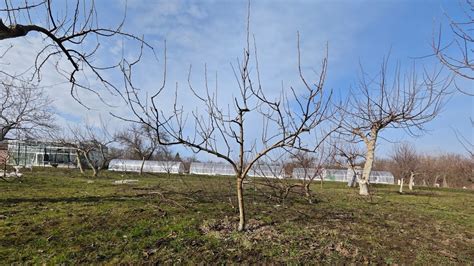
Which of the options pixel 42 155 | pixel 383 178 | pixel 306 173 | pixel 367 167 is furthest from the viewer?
pixel 42 155

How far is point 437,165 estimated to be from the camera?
126 feet

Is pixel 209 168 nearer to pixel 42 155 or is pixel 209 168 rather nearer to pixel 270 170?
pixel 42 155

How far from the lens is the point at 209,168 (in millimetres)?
39219

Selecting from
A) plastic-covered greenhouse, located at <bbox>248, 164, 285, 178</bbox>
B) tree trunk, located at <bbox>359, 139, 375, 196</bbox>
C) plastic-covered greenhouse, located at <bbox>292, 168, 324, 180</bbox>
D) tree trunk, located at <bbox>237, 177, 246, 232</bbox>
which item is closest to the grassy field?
tree trunk, located at <bbox>237, 177, 246, 232</bbox>

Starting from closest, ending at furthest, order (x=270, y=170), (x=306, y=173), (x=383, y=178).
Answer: (x=270, y=170)
(x=306, y=173)
(x=383, y=178)

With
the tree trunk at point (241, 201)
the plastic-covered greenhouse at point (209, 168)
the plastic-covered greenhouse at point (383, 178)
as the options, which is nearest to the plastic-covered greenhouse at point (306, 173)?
the tree trunk at point (241, 201)

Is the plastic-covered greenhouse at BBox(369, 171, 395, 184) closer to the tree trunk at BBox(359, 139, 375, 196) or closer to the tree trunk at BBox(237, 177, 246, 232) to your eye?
the tree trunk at BBox(359, 139, 375, 196)

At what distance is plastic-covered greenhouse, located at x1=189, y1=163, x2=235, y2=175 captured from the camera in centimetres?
3831

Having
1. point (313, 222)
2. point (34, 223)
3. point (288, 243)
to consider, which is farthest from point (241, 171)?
point (34, 223)

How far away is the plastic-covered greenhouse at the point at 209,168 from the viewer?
3831 cm

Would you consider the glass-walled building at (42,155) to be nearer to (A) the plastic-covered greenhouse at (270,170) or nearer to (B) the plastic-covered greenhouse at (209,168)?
(B) the plastic-covered greenhouse at (209,168)

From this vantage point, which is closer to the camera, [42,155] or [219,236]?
[219,236]

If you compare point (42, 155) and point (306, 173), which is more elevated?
point (306, 173)

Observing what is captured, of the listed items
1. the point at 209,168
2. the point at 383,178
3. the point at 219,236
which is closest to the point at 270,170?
the point at 219,236
